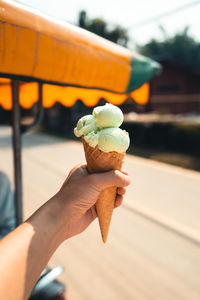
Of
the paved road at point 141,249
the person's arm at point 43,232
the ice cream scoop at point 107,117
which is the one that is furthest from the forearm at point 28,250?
the paved road at point 141,249

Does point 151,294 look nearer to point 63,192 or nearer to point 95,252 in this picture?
point 95,252

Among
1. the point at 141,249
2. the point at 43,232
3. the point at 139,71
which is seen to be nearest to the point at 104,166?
the point at 43,232

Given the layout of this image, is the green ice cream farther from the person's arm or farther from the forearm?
the forearm

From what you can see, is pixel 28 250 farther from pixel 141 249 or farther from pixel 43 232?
pixel 141 249

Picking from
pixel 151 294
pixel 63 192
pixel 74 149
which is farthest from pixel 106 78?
pixel 74 149

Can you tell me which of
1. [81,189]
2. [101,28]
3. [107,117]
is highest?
[101,28]

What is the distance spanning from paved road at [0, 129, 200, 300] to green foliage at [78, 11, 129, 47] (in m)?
19.9

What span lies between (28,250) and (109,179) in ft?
1.78

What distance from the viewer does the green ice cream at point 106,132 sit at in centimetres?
133

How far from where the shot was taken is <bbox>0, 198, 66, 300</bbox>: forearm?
922mm

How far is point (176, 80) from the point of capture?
868 inches

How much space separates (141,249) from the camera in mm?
3262

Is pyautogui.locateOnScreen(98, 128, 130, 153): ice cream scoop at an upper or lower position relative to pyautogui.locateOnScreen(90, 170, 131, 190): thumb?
upper

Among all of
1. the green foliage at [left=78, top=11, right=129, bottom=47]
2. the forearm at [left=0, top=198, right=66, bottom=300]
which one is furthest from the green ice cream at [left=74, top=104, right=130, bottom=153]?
the green foliage at [left=78, top=11, right=129, bottom=47]
